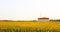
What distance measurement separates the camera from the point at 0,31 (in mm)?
22219

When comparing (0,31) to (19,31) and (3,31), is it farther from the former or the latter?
(19,31)

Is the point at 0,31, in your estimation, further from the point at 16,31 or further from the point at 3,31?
the point at 16,31

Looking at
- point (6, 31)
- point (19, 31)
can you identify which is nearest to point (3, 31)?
point (6, 31)

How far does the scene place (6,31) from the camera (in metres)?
22.2

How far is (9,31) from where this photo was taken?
2186 cm

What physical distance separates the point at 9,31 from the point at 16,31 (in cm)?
82

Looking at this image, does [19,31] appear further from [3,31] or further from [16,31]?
[3,31]

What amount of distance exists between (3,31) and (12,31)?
125 centimetres

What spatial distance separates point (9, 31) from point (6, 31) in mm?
500

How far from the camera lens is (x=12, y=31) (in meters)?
21.6

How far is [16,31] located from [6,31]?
4.09 ft

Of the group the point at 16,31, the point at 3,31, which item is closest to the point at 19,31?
the point at 16,31

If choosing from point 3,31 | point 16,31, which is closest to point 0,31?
point 3,31

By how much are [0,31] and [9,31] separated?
117 centimetres
